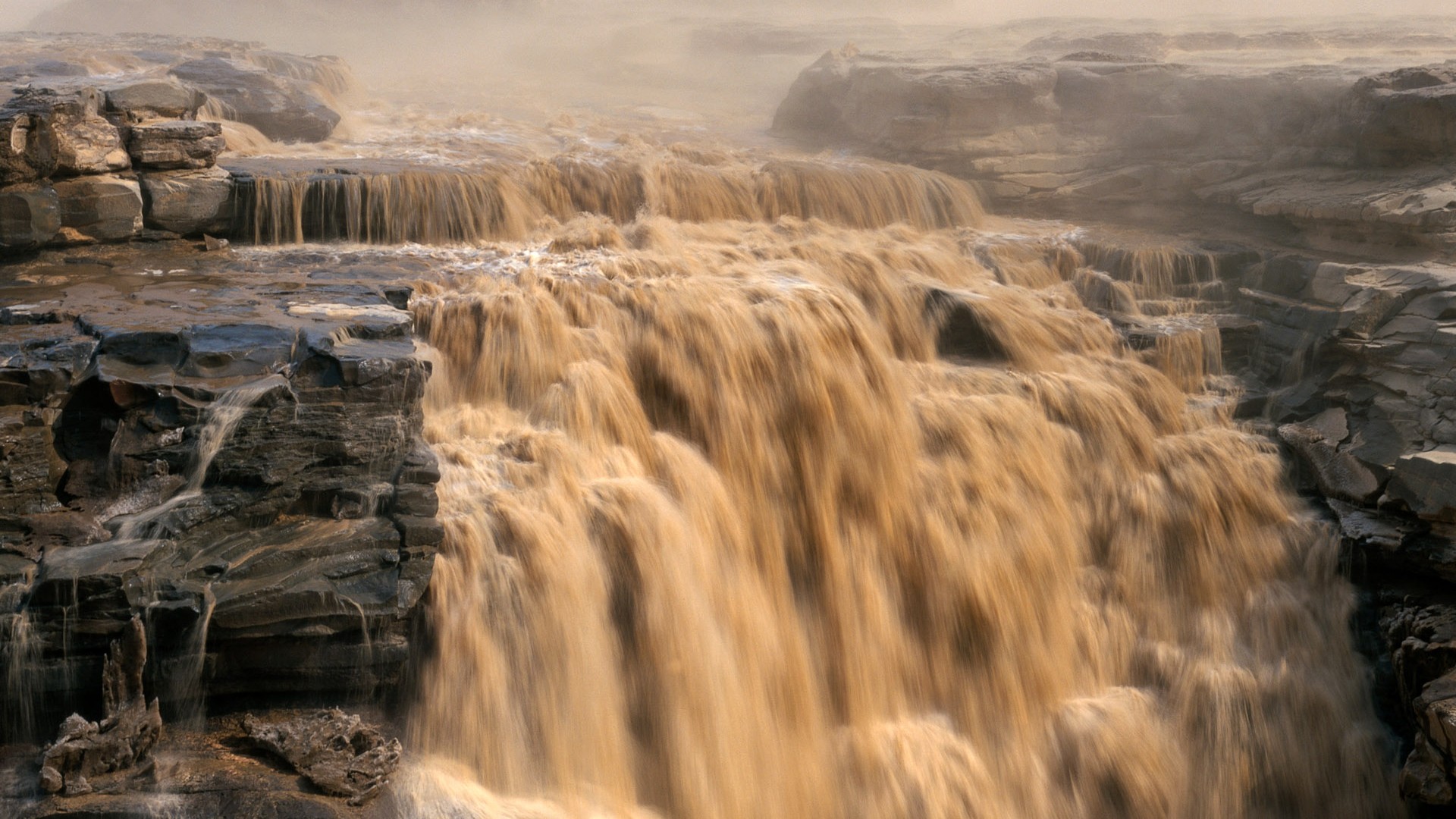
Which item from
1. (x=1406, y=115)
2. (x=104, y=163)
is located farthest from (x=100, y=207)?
(x=1406, y=115)

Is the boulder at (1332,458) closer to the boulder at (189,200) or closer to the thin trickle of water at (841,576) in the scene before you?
the thin trickle of water at (841,576)

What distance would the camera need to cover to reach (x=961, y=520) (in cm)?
659

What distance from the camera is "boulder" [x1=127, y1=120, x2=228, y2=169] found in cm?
736

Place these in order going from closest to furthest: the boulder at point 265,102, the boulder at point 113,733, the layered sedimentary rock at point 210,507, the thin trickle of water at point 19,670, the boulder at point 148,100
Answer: the boulder at point 113,733, the thin trickle of water at point 19,670, the layered sedimentary rock at point 210,507, the boulder at point 148,100, the boulder at point 265,102

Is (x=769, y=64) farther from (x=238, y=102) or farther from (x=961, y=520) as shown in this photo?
(x=961, y=520)

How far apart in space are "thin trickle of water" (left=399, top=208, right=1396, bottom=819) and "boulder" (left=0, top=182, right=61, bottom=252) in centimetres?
236

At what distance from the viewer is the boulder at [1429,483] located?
604 centimetres

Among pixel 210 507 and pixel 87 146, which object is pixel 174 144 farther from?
pixel 210 507

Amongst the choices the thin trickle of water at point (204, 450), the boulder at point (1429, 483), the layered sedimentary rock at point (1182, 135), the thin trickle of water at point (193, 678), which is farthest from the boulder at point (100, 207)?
the boulder at point (1429, 483)

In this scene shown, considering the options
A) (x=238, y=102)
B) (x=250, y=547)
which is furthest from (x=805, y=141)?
(x=250, y=547)

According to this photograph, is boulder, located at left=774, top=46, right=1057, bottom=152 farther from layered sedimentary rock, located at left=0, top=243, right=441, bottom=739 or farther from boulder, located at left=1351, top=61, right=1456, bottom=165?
layered sedimentary rock, located at left=0, top=243, right=441, bottom=739

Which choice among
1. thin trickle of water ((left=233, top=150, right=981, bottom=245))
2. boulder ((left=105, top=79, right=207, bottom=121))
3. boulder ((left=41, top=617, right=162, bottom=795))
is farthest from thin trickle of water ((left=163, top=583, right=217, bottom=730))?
boulder ((left=105, top=79, right=207, bottom=121))

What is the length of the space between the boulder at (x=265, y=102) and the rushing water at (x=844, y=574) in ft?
13.9

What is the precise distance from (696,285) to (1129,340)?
3.25 meters
